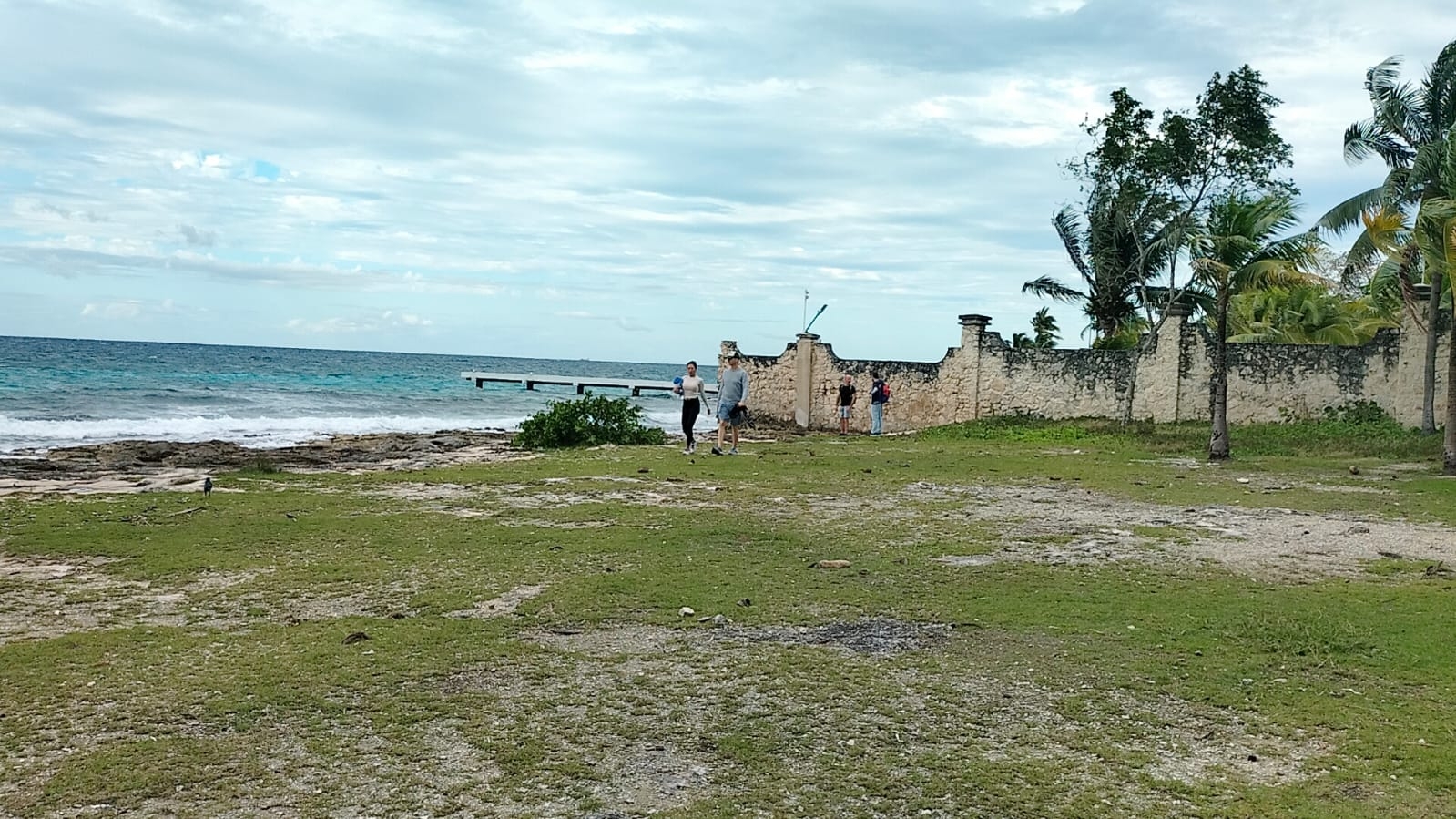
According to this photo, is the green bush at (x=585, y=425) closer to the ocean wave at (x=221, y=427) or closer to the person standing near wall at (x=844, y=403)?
the ocean wave at (x=221, y=427)

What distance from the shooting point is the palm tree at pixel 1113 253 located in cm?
2747

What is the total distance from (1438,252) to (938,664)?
12.6m

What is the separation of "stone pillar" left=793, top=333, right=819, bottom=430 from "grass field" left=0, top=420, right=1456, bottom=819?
14.9m

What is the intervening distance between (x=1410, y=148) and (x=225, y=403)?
33815mm

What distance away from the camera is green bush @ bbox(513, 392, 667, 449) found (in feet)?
65.5

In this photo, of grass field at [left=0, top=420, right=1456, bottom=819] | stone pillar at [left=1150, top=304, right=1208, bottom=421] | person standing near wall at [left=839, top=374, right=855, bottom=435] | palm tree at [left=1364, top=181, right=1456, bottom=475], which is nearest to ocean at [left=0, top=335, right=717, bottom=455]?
person standing near wall at [left=839, top=374, right=855, bottom=435]

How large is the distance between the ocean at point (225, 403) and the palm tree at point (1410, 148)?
17603 millimetres

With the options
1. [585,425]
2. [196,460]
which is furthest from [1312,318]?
[196,460]

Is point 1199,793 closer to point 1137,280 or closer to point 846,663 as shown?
point 846,663

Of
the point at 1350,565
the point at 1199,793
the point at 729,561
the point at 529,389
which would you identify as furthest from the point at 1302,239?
the point at 529,389

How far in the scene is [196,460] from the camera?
17906 millimetres

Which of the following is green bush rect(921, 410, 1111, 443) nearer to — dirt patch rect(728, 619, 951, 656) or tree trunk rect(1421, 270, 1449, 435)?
tree trunk rect(1421, 270, 1449, 435)

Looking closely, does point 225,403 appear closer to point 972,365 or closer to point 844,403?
point 844,403

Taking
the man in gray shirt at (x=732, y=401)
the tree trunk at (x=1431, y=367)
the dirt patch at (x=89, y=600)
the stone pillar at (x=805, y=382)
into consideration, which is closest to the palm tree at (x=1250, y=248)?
the tree trunk at (x=1431, y=367)
